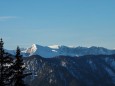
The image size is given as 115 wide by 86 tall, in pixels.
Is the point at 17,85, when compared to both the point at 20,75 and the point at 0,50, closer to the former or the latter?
the point at 20,75

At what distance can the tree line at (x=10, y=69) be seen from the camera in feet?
115

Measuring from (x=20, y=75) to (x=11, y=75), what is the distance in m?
1.15

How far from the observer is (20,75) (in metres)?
35.8

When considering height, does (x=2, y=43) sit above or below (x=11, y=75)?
above

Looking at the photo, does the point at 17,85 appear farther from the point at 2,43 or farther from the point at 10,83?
the point at 2,43

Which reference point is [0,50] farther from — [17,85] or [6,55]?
[17,85]

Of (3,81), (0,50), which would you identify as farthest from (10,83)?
(0,50)

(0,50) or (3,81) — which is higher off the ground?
(0,50)

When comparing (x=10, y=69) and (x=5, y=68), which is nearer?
(x=5, y=68)

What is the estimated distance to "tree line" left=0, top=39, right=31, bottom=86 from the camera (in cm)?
3512

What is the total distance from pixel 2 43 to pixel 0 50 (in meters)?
0.71

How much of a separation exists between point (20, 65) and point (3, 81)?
6.00ft

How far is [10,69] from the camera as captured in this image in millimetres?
35594

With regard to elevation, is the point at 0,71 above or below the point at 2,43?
below
